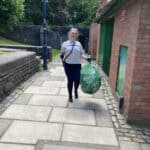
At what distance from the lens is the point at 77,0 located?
30.2 m

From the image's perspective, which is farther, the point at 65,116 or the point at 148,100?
the point at 65,116

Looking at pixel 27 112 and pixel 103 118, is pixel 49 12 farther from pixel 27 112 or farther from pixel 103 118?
pixel 103 118

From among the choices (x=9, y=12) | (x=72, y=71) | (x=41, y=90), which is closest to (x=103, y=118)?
(x=72, y=71)

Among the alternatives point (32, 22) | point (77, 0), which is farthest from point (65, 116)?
point (77, 0)

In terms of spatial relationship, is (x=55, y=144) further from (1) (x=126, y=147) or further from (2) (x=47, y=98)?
(2) (x=47, y=98)

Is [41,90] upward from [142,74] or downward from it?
downward

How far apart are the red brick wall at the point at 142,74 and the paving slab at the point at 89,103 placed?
3.53ft

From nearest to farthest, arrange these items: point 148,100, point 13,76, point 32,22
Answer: point 148,100, point 13,76, point 32,22

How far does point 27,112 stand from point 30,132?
997 millimetres

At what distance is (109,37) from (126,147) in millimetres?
5966

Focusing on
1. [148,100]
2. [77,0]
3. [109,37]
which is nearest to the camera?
[148,100]

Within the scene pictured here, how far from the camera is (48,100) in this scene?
5.95 metres

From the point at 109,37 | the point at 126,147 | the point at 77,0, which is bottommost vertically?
the point at 126,147

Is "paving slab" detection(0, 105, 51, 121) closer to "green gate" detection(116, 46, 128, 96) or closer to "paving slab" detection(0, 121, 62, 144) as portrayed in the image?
"paving slab" detection(0, 121, 62, 144)
